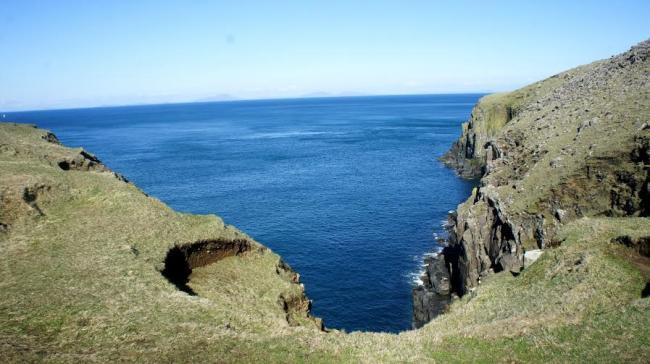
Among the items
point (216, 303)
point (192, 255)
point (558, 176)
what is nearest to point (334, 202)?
point (558, 176)

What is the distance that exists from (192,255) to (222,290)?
528 centimetres

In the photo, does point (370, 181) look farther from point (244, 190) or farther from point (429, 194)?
point (244, 190)

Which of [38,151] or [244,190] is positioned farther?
[244,190]

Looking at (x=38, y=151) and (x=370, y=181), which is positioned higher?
(x=38, y=151)

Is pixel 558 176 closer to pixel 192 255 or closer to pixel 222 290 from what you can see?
pixel 222 290

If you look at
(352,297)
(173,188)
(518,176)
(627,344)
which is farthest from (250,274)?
(173,188)

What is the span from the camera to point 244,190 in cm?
10856

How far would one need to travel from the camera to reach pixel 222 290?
3691 centimetres

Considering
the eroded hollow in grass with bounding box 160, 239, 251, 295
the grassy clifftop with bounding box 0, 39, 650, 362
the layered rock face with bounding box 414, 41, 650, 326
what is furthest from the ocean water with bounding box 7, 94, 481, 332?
the eroded hollow in grass with bounding box 160, 239, 251, 295

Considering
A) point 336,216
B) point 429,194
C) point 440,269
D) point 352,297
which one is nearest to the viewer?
point 352,297

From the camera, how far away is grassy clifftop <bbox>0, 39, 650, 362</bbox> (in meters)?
23.7

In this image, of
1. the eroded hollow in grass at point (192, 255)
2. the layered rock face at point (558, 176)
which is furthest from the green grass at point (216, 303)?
the layered rock face at point (558, 176)

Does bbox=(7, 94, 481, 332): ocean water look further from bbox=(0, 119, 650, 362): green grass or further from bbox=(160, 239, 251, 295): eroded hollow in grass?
bbox=(0, 119, 650, 362): green grass

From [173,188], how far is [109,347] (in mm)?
92930
